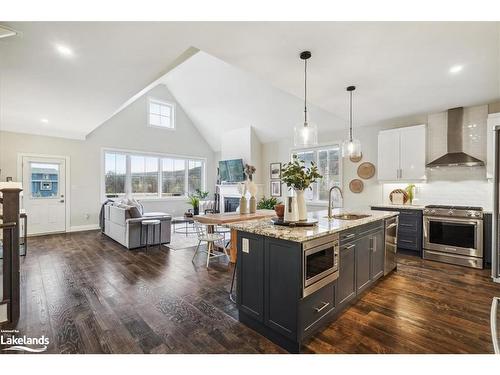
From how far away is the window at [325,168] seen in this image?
21.0ft

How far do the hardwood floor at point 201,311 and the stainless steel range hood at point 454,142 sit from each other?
70.3 inches

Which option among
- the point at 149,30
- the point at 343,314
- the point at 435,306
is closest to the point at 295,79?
the point at 149,30

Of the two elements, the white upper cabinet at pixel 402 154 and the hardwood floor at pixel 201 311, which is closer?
the hardwood floor at pixel 201 311

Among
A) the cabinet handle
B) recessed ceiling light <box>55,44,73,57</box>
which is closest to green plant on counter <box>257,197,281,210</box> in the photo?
the cabinet handle

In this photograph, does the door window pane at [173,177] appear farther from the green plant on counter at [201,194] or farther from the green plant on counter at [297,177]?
the green plant on counter at [297,177]

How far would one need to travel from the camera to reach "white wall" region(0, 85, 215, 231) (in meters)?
5.91

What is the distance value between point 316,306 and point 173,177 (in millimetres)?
7723

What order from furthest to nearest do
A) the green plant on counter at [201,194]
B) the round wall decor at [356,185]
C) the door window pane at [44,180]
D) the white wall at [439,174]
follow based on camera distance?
the green plant on counter at [201,194], the door window pane at [44,180], the round wall decor at [356,185], the white wall at [439,174]

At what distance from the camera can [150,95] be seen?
8.00 m

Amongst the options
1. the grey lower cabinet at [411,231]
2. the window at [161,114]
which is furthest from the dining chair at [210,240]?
the window at [161,114]

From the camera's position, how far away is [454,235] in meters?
3.93

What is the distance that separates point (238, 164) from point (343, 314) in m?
6.10

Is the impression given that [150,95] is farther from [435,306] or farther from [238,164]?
[435,306]

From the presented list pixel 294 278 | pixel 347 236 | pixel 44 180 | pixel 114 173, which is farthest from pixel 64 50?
pixel 114 173
